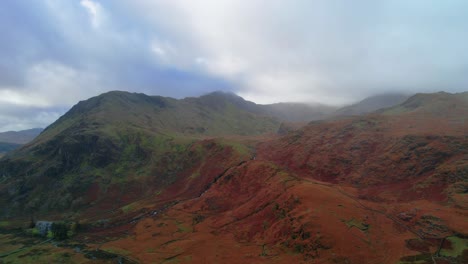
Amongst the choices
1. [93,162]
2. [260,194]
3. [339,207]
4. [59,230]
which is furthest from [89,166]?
[339,207]

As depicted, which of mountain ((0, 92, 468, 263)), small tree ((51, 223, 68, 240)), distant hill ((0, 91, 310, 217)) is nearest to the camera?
mountain ((0, 92, 468, 263))

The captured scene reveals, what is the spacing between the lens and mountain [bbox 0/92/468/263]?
153 ft

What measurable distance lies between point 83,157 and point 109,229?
64998 mm

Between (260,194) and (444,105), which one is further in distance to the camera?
(444,105)

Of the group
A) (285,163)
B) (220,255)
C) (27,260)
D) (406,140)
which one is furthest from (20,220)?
(406,140)

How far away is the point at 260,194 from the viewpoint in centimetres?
7006

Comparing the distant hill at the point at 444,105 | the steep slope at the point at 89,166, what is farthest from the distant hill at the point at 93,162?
the distant hill at the point at 444,105

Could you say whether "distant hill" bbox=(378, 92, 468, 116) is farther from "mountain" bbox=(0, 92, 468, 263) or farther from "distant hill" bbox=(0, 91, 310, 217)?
"distant hill" bbox=(0, 91, 310, 217)

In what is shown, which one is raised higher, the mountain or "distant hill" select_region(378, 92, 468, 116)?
"distant hill" select_region(378, 92, 468, 116)

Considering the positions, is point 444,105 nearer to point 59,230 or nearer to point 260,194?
point 260,194

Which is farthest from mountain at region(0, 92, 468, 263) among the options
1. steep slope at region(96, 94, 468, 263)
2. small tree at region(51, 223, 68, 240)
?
small tree at region(51, 223, 68, 240)

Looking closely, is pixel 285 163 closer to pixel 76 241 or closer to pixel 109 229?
pixel 109 229

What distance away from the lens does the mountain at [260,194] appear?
46719 millimetres

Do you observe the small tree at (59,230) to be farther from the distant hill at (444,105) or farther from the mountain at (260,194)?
the distant hill at (444,105)
